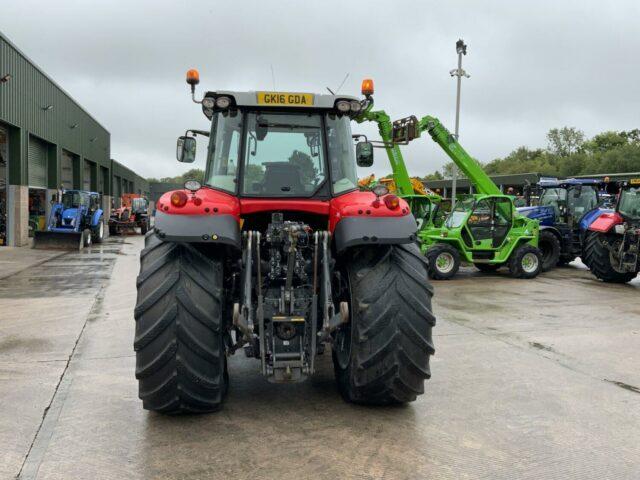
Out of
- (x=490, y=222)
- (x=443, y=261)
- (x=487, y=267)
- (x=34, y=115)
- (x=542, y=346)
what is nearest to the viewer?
(x=542, y=346)

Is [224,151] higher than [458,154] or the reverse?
the reverse

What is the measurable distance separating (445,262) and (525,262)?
1989 millimetres

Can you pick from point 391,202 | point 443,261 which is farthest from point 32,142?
point 391,202

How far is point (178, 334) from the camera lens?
3.81 m

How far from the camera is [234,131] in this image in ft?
15.5

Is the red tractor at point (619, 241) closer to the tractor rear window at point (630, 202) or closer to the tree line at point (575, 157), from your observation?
the tractor rear window at point (630, 202)

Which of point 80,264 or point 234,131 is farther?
point 80,264

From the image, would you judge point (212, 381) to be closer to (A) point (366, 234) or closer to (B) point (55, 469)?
(B) point (55, 469)

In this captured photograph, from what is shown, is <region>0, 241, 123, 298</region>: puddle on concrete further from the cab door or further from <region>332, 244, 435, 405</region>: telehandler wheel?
the cab door

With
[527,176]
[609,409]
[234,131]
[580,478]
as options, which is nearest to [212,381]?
[234,131]

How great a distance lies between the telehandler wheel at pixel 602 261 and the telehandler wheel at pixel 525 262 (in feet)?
3.65

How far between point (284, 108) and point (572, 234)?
1271 centimetres

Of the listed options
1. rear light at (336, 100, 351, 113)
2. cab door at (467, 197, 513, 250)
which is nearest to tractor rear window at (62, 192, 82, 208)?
cab door at (467, 197, 513, 250)

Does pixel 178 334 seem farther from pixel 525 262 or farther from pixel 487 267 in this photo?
pixel 487 267
